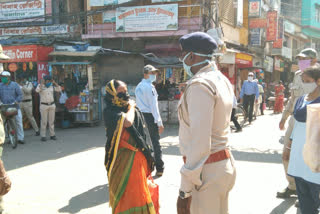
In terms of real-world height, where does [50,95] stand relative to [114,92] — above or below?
below

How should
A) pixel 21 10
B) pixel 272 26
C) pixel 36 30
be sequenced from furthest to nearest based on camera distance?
pixel 272 26 → pixel 21 10 → pixel 36 30

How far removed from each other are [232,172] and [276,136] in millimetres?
8265

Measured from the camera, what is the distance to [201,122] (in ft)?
6.56

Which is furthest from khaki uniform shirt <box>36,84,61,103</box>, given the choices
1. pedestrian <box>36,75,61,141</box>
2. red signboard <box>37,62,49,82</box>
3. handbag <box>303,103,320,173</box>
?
handbag <box>303,103,320,173</box>

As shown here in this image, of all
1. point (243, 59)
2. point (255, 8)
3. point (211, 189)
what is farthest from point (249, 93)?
point (211, 189)

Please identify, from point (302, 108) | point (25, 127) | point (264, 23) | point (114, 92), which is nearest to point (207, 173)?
point (302, 108)

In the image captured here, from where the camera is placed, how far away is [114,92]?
3846mm

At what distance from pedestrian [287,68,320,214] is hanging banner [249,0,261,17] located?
15132 millimetres

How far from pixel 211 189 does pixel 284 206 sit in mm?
2685

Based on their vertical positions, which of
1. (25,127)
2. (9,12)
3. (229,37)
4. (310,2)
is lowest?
(25,127)

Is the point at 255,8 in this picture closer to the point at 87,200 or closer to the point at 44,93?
the point at 44,93

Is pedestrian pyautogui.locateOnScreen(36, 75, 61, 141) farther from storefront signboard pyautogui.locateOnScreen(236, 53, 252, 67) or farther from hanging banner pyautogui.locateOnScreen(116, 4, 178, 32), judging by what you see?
storefront signboard pyautogui.locateOnScreen(236, 53, 252, 67)

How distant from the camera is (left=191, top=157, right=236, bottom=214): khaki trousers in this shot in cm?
213

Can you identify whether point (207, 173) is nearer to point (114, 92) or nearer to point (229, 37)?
point (114, 92)
